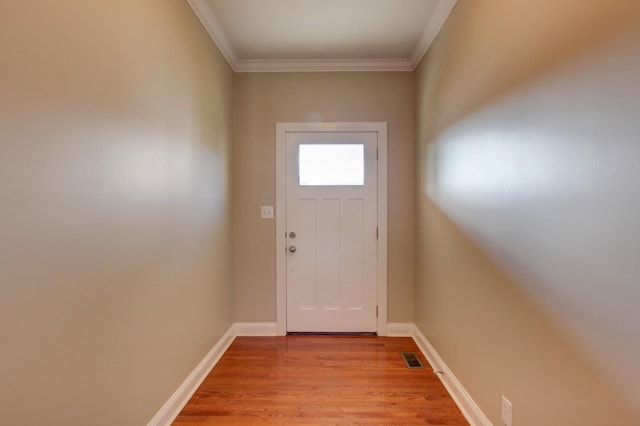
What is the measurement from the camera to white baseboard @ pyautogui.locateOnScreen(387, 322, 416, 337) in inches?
123

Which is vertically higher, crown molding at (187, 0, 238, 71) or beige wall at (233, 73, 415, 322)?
crown molding at (187, 0, 238, 71)

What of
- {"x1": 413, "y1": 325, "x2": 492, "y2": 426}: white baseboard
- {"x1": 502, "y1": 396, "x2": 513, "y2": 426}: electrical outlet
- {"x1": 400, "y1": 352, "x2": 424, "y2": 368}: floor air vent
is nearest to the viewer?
{"x1": 502, "y1": 396, "x2": 513, "y2": 426}: electrical outlet

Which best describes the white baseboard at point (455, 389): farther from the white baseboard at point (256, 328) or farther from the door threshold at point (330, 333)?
the white baseboard at point (256, 328)

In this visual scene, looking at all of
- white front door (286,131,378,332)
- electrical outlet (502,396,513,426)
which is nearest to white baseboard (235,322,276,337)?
white front door (286,131,378,332)

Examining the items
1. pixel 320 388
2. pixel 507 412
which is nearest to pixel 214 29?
pixel 320 388

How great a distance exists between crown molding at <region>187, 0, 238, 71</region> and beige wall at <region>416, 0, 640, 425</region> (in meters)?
1.71

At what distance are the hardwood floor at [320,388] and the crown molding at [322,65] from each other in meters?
2.61

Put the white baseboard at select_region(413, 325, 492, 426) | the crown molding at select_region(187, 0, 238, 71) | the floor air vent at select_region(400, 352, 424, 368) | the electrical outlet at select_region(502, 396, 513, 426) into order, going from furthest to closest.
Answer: the floor air vent at select_region(400, 352, 424, 368)
the crown molding at select_region(187, 0, 238, 71)
the white baseboard at select_region(413, 325, 492, 426)
the electrical outlet at select_region(502, 396, 513, 426)

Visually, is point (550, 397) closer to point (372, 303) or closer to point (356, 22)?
point (372, 303)

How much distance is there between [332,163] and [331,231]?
0.67 m

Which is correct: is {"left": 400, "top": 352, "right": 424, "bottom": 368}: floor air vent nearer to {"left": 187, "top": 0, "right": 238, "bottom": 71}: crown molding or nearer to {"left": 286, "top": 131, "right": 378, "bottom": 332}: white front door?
{"left": 286, "top": 131, "right": 378, "bottom": 332}: white front door

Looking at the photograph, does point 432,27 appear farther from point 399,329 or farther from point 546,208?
point 399,329

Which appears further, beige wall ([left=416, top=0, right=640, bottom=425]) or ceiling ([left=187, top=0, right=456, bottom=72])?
ceiling ([left=187, top=0, right=456, bottom=72])

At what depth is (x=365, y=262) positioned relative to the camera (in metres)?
3.14
